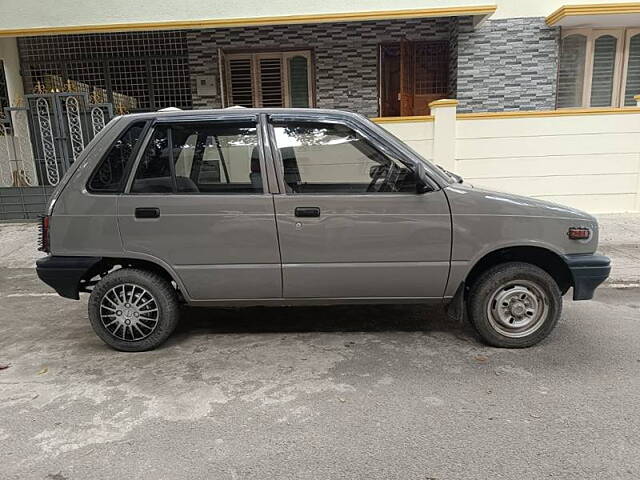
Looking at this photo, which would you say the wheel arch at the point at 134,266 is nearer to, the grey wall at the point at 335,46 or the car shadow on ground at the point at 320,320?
the car shadow on ground at the point at 320,320

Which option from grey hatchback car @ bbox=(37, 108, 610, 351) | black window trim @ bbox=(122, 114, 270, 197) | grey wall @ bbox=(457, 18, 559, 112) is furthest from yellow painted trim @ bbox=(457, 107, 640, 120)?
black window trim @ bbox=(122, 114, 270, 197)

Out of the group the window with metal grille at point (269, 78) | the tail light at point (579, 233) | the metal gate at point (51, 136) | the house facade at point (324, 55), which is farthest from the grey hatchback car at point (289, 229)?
the window with metal grille at point (269, 78)

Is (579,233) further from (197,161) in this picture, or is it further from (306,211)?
(197,161)

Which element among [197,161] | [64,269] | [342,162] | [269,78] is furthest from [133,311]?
[269,78]

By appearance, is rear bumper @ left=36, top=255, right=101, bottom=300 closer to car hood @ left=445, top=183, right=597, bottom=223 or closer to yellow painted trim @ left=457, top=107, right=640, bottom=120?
car hood @ left=445, top=183, right=597, bottom=223

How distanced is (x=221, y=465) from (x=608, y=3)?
34.8 feet

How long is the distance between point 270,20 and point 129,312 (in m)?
6.98

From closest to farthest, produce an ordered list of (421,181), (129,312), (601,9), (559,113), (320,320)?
(421,181) → (129,312) → (320,320) → (559,113) → (601,9)

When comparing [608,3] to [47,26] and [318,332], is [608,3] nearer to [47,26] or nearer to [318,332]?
[318,332]

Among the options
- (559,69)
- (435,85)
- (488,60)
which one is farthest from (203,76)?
(559,69)

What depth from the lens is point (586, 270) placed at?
3.80 meters

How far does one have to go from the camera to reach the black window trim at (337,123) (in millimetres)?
3781

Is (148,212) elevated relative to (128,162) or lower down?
lower down

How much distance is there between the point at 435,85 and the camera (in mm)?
10906
